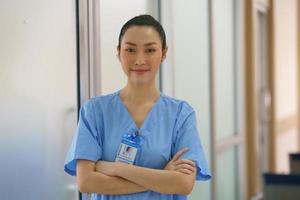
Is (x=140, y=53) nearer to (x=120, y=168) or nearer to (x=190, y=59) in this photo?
(x=120, y=168)

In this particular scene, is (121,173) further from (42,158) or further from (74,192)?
(74,192)

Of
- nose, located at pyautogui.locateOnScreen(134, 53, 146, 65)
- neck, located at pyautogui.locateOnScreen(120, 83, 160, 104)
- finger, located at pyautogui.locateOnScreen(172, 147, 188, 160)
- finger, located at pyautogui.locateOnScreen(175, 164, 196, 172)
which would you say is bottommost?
finger, located at pyautogui.locateOnScreen(175, 164, 196, 172)

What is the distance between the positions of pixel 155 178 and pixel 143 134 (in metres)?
0.14

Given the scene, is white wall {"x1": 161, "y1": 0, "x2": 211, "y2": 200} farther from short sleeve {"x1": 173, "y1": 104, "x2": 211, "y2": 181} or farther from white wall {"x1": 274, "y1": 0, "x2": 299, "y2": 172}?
white wall {"x1": 274, "y1": 0, "x2": 299, "y2": 172}

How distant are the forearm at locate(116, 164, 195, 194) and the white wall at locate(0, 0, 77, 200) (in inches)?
20.1

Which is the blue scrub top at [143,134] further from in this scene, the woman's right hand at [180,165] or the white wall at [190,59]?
the white wall at [190,59]

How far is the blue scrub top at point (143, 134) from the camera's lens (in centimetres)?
150

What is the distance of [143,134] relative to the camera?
1.50 m

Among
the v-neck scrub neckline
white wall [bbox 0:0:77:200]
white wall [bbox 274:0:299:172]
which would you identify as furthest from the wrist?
white wall [bbox 274:0:299:172]

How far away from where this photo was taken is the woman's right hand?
1.48m

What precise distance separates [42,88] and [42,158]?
27cm

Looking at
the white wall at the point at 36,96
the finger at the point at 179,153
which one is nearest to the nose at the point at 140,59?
the finger at the point at 179,153

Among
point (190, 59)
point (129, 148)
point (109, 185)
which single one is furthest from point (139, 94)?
point (190, 59)

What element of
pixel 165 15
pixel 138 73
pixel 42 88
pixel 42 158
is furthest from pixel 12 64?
pixel 165 15
